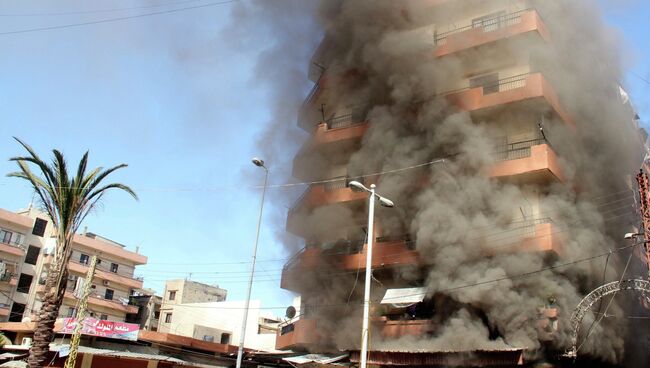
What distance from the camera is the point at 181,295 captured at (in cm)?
5416

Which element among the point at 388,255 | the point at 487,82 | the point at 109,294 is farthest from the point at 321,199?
the point at 109,294

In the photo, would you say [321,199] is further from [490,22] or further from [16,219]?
[16,219]

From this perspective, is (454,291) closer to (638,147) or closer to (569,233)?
(569,233)

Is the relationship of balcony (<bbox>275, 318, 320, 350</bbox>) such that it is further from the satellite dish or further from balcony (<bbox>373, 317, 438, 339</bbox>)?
balcony (<bbox>373, 317, 438, 339</bbox>)

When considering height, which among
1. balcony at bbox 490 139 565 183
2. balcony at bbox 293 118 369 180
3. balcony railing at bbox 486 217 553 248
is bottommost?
balcony railing at bbox 486 217 553 248

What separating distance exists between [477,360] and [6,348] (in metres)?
25.3

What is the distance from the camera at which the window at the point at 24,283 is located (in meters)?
45.4

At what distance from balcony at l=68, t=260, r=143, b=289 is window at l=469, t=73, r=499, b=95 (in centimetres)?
3573

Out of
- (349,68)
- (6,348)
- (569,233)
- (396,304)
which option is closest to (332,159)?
(349,68)

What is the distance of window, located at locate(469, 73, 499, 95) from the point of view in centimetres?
2338

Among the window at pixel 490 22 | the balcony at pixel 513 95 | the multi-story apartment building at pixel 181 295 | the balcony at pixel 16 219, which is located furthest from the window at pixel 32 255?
the window at pixel 490 22

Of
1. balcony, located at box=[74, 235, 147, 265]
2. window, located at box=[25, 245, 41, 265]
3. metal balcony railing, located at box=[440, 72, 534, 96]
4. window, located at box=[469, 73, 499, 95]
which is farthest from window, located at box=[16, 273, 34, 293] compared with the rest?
window, located at box=[469, 73, 499, 95]

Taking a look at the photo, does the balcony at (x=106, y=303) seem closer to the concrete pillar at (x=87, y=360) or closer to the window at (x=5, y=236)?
the window at (x=5, y=236)

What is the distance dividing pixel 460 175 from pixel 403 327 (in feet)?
20.2
